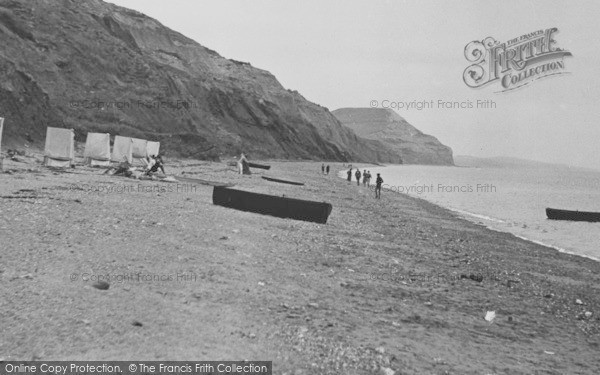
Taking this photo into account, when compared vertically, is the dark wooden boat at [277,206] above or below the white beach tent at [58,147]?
below

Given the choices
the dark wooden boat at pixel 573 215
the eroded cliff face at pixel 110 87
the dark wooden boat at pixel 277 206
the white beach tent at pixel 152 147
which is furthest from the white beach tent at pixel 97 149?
the dark wooden boat at pixel 573 215

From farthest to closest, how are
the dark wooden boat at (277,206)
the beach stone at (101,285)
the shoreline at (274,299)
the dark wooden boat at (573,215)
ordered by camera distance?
1. the dark wooden boat at (573,215)
2. the dark wooden boat at (277,206)
3. the beach stone at (101,285)
4. the shoreline at (274,299)

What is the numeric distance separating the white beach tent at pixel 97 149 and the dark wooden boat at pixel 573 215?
3269cm

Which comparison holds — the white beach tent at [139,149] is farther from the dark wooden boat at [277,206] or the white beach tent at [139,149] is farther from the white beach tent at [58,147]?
the dark wooden boat at [277,206]

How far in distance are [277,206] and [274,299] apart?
31.9 ft

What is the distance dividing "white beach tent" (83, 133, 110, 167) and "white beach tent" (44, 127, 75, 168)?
3471 mm

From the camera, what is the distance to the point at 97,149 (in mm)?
31234

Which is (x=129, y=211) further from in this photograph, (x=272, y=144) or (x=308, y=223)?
(x=272, y=144)

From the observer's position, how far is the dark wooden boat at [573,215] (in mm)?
34188

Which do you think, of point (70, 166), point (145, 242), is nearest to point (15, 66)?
point (70, 166)

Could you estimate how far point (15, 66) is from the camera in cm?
4775

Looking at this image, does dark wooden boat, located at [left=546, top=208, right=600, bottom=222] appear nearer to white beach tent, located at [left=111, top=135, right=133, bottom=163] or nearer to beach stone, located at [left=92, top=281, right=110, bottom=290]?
white beach tent, located at [left=111, top=135, right=133, bottom=163]

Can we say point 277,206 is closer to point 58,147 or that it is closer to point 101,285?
point 101,285

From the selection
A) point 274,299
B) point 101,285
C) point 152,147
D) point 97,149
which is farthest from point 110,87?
point 274,299
